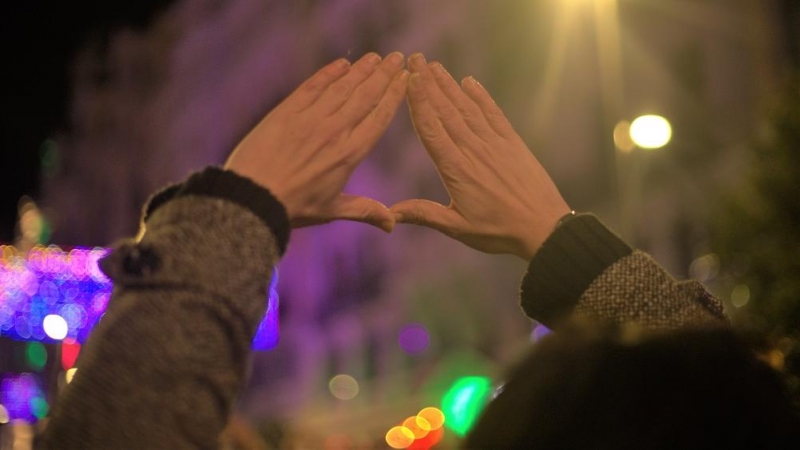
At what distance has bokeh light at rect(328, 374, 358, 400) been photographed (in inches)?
1977

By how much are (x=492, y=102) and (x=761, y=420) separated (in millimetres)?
1017

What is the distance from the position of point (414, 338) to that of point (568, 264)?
47.6 meters

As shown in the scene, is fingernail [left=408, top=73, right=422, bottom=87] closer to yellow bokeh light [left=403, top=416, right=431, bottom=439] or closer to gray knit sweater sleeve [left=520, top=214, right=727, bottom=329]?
gray knit sweater sleeve [left=520, top=214, right=727, bottom=329]

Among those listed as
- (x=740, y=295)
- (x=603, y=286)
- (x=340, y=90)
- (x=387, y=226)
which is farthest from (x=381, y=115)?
(x=740, y=295)

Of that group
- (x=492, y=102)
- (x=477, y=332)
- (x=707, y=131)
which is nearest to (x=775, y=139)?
(x=492, y=102)

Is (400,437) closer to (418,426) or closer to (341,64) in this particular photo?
(418,426)

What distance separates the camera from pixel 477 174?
5.95 ft

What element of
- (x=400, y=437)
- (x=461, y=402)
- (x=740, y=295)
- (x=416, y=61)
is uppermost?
(x=416, y=61)

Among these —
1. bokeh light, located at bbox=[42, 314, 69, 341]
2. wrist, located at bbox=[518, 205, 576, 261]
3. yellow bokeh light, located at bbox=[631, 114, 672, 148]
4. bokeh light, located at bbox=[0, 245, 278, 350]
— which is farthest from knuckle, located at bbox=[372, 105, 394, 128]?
bokeh light, located at bbox=[42, 314, 69, 341]

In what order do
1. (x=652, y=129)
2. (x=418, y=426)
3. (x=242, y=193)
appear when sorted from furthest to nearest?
1. (x=418, y=426)
2. (x=652, y=129)
3. (x=242, y=193)

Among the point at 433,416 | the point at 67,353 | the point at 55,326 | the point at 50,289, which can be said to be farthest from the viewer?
the point at 50,289

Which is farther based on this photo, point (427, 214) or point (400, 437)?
point (400, 437)

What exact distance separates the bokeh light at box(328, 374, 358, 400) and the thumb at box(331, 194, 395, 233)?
4903 centimetres

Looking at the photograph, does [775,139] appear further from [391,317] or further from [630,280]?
[391,317]
